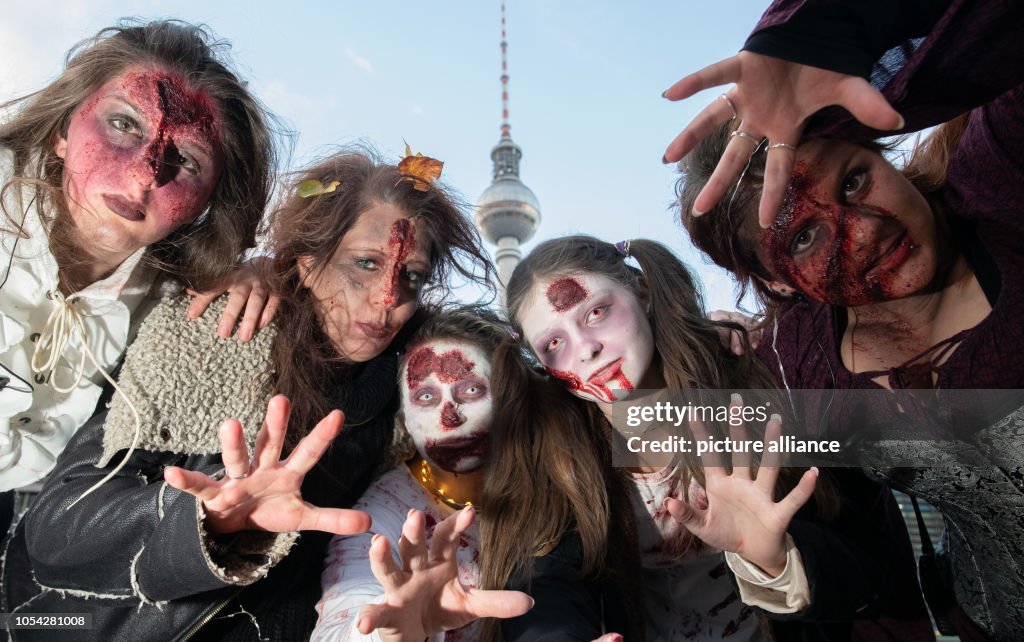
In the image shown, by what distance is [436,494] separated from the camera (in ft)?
8.24

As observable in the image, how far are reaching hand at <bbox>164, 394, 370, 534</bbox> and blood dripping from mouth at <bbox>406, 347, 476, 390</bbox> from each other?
0.87 metres

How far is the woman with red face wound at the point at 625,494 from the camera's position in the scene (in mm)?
2320

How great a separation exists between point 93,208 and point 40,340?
0.44 meters

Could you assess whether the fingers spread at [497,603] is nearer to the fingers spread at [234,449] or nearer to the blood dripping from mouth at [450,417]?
the fingers spread at [234,449]

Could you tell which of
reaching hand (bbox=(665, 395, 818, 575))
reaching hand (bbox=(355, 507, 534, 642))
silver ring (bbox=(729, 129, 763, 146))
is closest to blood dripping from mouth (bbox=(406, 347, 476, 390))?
reaching hand (bbox=(355, 507, 534, 642))

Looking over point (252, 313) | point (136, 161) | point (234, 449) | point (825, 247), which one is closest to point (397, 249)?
point (252, 313)

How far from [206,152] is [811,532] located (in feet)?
7.72

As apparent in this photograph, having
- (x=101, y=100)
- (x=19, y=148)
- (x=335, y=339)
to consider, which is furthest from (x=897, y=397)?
(x=19, y=148)

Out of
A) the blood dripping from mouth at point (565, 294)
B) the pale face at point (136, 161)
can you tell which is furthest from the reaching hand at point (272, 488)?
the blood dripping from mouth at point (565, 294)

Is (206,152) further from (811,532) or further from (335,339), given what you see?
(811,532)

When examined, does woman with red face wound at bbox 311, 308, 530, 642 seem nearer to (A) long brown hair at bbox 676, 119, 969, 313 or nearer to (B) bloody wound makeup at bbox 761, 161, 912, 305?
(A) long brown hair at bbox 676, 119, 969, 313

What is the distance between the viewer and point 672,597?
8.30 feet

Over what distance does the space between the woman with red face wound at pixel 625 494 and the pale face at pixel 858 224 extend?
62cm

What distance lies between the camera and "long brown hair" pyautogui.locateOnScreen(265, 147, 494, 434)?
7.39ft
